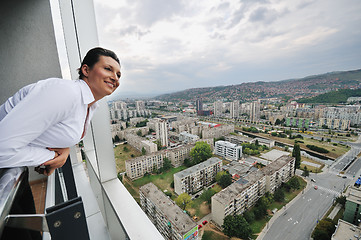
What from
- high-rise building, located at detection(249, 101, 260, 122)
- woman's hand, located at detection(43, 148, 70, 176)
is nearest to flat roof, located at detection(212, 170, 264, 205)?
woman's hand, located at detection(43, 148, 70, 176)

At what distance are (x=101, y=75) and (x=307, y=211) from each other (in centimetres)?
378

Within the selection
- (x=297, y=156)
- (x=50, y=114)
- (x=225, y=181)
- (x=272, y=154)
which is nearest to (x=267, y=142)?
(x=272, y=154)

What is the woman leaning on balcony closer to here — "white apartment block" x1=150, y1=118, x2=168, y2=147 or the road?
the road

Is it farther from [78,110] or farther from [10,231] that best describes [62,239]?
[78,110]

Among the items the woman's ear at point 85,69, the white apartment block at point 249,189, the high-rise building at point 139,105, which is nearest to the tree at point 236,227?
the white apartment block at point 249,189

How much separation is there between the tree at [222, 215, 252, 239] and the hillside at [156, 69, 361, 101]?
11.1 ft

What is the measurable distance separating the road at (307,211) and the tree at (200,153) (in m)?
3.03

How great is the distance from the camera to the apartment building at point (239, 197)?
9.74ft

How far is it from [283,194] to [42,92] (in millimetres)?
4308

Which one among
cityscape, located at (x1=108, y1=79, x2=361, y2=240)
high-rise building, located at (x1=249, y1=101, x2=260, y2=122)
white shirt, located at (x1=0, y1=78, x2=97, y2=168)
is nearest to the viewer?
white shirt, located at (x1=0, y1=78, x2=97, y2=168)

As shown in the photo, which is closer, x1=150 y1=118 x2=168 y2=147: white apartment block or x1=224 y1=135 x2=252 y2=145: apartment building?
x1=224 y1=135 x2=252 y2=145: apartment building

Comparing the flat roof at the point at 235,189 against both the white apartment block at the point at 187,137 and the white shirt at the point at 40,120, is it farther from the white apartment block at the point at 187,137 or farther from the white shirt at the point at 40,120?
the white apartment block at the point at 187,137

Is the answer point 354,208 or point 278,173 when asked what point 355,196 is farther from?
point 278,173

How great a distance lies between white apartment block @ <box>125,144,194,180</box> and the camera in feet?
15.8
